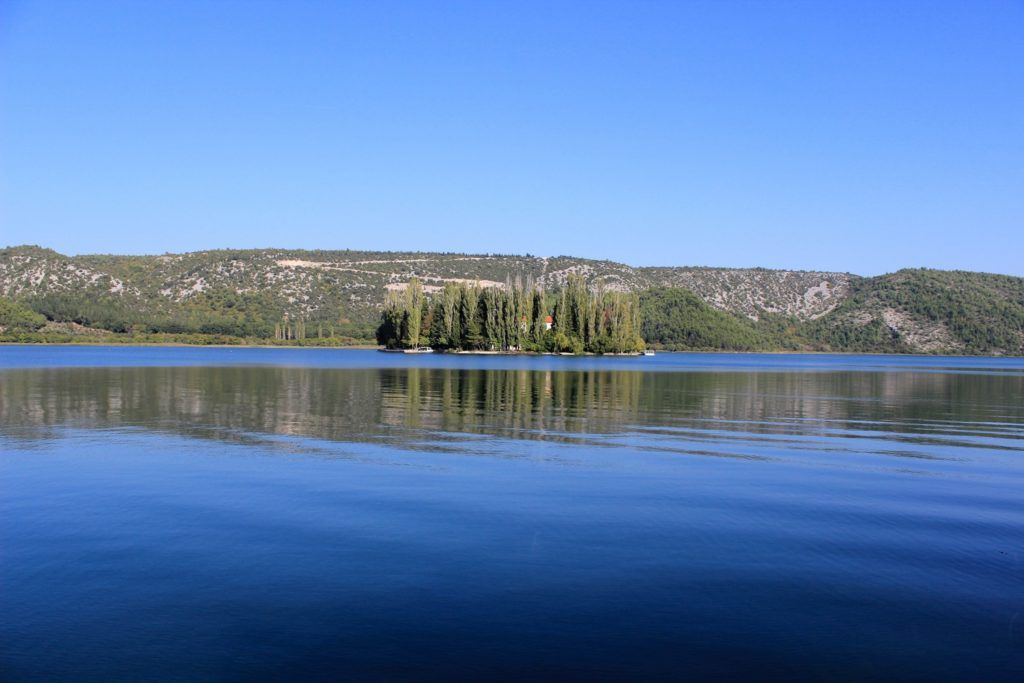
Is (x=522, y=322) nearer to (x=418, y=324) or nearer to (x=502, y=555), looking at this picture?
(x=418, y=324)

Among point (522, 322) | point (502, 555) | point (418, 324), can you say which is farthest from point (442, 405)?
point (418, 324)

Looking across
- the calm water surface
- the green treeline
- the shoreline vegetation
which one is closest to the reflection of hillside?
the calm water surface

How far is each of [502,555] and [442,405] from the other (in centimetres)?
2277

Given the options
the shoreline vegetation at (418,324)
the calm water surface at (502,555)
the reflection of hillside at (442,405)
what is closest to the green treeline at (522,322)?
the shoreline vegetation at (418,324)

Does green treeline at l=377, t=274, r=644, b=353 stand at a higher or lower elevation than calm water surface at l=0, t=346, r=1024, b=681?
higher

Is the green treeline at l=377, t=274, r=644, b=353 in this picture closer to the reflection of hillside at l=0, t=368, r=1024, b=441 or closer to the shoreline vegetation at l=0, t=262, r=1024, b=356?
the shoreline vegetation at l=0, t=262, r=1024, b=356

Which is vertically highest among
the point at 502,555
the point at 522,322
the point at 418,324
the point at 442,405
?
the point at 522,322

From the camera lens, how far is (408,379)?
53.2m

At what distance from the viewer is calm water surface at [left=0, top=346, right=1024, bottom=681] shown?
8.09 meters

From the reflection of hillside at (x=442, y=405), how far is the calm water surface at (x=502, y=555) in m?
1.62

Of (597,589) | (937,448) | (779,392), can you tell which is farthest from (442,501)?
(779,392)

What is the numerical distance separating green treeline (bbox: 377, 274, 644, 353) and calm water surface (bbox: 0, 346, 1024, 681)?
103411 millimetres

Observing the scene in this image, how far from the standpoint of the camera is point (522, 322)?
425ft

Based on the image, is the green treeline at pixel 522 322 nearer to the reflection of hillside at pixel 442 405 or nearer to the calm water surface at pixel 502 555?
the reflection of hillside at pixel 442 405
